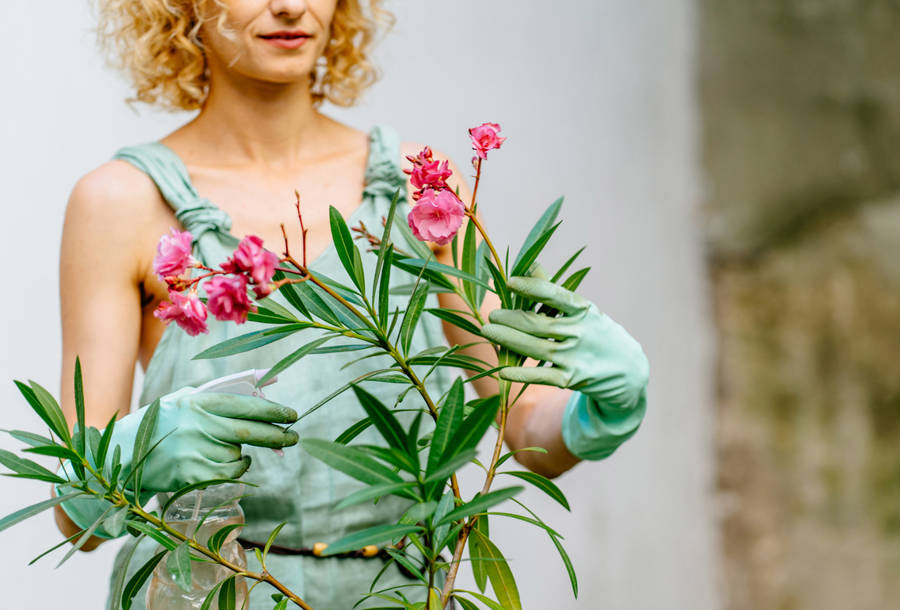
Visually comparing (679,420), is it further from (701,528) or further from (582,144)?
(582,144)

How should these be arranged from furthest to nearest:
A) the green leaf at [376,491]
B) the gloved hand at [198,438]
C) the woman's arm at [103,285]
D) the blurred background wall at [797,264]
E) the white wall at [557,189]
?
the blurred background wall at [797,264] → the white wall at [557,189] → the woman's arm at [103,285] → the gloved hand at [198,438] → the green leaf at [376,491]

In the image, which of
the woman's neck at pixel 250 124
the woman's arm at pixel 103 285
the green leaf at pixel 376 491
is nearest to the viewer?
the green leaf at pixel 376 491

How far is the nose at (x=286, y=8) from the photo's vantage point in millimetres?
1215

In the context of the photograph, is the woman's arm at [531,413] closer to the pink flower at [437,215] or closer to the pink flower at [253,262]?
the pink flower at [437,215]

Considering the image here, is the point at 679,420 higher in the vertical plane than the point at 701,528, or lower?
higher

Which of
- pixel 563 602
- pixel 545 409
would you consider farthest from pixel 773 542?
pixel 545 409

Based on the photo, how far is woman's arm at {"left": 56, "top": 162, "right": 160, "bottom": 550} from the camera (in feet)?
3.98

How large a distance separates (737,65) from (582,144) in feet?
2.08

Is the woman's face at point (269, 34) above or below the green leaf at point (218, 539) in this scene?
above

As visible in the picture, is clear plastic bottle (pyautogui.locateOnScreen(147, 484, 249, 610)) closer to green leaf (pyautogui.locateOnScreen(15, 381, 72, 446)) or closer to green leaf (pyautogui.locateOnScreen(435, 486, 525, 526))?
green leaf (pyautogui.locateOnScreen(15, 381, 72, 446))

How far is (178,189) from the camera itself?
4.14ft

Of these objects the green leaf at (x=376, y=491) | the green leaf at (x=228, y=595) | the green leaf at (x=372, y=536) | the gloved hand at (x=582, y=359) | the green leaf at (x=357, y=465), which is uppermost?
the gloved hand at (x=582, y=359)

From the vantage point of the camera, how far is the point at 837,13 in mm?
2783

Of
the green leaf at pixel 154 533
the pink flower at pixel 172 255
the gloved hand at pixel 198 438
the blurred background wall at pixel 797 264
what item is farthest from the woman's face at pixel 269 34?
the blurred background wall at pixel 797 264
